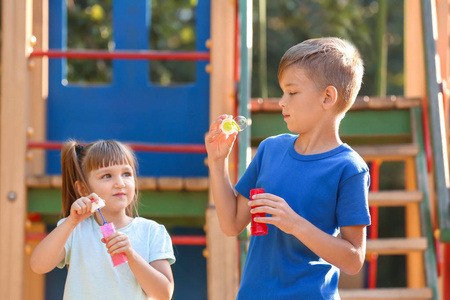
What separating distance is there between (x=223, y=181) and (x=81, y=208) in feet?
1.51

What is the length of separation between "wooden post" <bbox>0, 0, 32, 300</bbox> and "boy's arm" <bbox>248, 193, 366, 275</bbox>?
7.85 feet

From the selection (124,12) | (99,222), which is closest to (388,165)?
(124,12)

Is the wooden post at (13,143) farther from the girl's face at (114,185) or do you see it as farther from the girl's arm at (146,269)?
the girl's arm at (146,269)

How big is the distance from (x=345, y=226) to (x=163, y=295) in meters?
0.69

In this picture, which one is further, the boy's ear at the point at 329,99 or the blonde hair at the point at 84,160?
the blonde hair at the point at 84,160

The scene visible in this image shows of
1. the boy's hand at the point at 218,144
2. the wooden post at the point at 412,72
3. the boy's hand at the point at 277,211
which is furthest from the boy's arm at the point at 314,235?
the wooden post at the point at 412,72

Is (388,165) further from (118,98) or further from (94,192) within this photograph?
(94,192)

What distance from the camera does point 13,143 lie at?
13.4ft

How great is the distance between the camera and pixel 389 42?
11148 mm

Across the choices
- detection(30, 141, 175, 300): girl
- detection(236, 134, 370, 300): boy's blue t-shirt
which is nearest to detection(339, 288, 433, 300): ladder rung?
detection(30, 141, 175, 300): girl

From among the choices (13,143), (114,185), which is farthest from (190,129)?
(114,185)

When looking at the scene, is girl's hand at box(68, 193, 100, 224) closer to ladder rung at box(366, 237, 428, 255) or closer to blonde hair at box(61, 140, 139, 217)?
blonde hair at box(61, 140, 139, 217)

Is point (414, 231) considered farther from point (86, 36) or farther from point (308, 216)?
point (86, 36)

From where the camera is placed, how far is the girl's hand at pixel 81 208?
2211 mm
